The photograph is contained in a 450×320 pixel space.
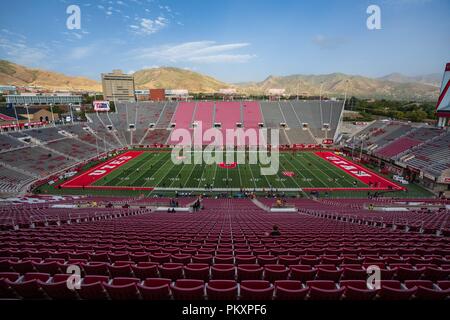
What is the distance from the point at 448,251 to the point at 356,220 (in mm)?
8443

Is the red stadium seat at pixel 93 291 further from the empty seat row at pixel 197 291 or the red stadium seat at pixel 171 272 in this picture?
the red stadium seat at pixel 171 272

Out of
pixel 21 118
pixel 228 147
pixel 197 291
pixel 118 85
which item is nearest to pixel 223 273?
pixel 197 291

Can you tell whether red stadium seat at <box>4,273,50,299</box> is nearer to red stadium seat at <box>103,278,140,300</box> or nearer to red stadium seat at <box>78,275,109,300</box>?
red stadium seat at <box>78,275,109,300</box>

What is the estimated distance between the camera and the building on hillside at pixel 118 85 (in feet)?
549

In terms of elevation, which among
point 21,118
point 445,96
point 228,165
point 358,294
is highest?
point 445,96

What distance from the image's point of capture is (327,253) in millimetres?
6891

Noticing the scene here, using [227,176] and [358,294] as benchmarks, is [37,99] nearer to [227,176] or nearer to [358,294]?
[227,176]

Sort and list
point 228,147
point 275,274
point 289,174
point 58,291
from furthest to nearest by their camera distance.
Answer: point 228,147 → point 289,174 → point 275,274 → point 58,291

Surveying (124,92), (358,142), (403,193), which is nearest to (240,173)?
(403,193)

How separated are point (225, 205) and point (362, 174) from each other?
25102 millimetres

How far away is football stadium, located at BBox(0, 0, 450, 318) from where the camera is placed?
14.4 feet

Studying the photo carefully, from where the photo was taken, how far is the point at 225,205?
24172mm

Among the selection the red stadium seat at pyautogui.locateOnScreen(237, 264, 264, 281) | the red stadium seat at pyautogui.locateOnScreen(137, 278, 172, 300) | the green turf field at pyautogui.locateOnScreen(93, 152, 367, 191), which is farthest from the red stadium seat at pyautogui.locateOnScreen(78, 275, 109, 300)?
the green turf field at pyautogui.locateOnScreen(93, 152, 367, 191)
